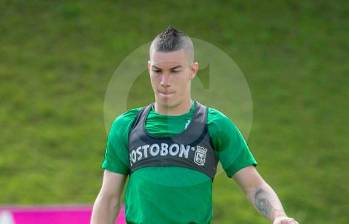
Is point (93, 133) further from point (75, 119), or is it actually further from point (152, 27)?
point (152, 27)

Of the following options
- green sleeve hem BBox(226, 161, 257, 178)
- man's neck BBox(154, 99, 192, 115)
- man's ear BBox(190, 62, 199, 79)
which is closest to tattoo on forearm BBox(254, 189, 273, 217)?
green sleeve hem BBox(226, 161, 257, 178)

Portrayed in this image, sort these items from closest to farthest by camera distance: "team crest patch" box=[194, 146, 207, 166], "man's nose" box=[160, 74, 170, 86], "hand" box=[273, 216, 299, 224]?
"hand" box=[273, 216, 299, 224], "man's nose" box=[160, 74, 170, 86], "team crest patch" box=[194, 146, 207, 166]

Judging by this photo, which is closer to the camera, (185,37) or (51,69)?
(185,37)

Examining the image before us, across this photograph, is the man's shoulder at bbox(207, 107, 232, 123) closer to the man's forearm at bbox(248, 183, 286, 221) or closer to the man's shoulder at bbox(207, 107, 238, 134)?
the man's shoulder at bbox(207, 107, 238, 134)

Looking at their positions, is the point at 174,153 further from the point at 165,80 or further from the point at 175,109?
the point at 165,80

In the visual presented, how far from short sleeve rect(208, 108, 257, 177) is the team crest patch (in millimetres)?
72

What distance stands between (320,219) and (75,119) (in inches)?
110

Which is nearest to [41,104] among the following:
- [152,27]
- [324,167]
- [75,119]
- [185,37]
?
[75,119]

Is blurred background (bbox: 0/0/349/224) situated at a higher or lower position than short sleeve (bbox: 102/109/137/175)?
lower

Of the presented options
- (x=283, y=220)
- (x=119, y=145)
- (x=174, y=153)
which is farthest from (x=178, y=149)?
(x=283, y=220)

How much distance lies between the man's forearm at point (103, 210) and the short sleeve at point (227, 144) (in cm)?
58

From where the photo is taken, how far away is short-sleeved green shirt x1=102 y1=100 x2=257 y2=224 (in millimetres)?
4715

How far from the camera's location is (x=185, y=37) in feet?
15.9

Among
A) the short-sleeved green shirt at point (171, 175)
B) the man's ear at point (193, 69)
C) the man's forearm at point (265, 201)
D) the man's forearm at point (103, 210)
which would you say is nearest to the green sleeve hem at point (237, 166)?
the short-sleeved green shirt at point (171, 175)
